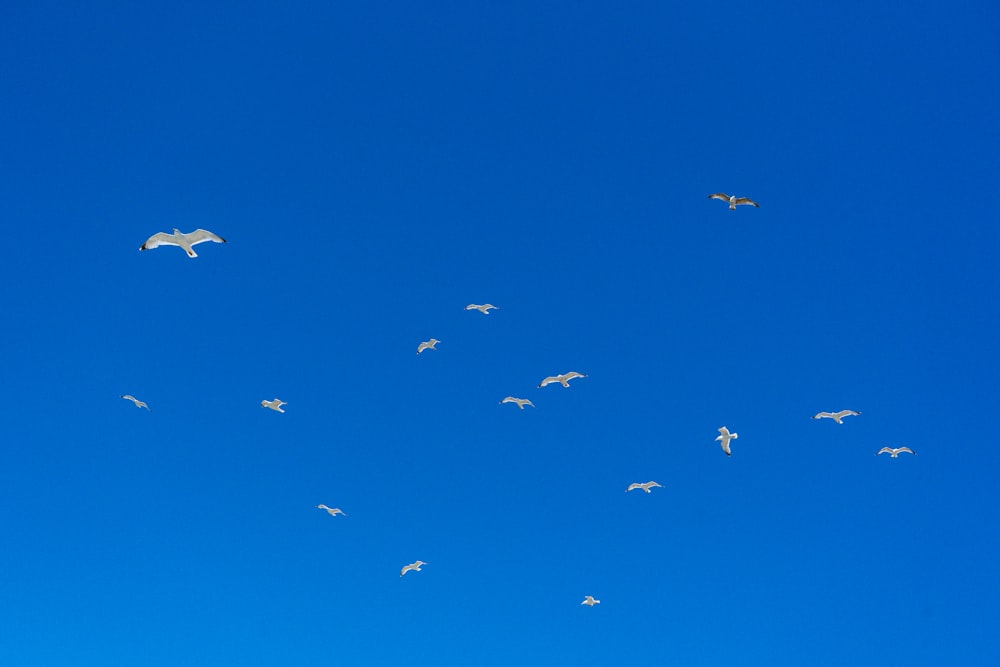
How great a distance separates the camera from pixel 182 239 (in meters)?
24.6

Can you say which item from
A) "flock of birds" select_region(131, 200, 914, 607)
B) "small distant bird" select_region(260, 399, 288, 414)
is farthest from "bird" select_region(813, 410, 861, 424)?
"small distant bird" select_region(260, 399, 288, 414)

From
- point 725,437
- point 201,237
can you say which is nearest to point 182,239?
point 201,237

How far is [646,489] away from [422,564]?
13.5 metres

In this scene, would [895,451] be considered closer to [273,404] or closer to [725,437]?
[725,437]

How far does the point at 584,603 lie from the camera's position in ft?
143

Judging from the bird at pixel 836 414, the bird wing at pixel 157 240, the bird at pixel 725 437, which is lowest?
the bird wing at pixel 157 240

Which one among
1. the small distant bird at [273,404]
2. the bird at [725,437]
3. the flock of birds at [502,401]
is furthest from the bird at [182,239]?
the bird at [725,437]

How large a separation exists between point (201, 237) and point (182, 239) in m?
0.60

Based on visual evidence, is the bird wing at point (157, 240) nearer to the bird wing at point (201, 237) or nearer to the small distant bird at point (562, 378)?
the bird wing at point (201, 237)

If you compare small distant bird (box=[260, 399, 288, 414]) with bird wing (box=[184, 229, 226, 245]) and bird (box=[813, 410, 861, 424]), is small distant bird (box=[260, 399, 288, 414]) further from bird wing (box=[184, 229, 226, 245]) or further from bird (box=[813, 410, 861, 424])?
bird (box=[813, 410, 861, 424])

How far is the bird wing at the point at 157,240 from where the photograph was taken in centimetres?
2417

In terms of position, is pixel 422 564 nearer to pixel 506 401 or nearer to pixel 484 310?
pixel 506 401

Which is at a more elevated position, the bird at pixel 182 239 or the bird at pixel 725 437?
the bird at pixel 725 437

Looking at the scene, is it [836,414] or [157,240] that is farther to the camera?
[836,414]
